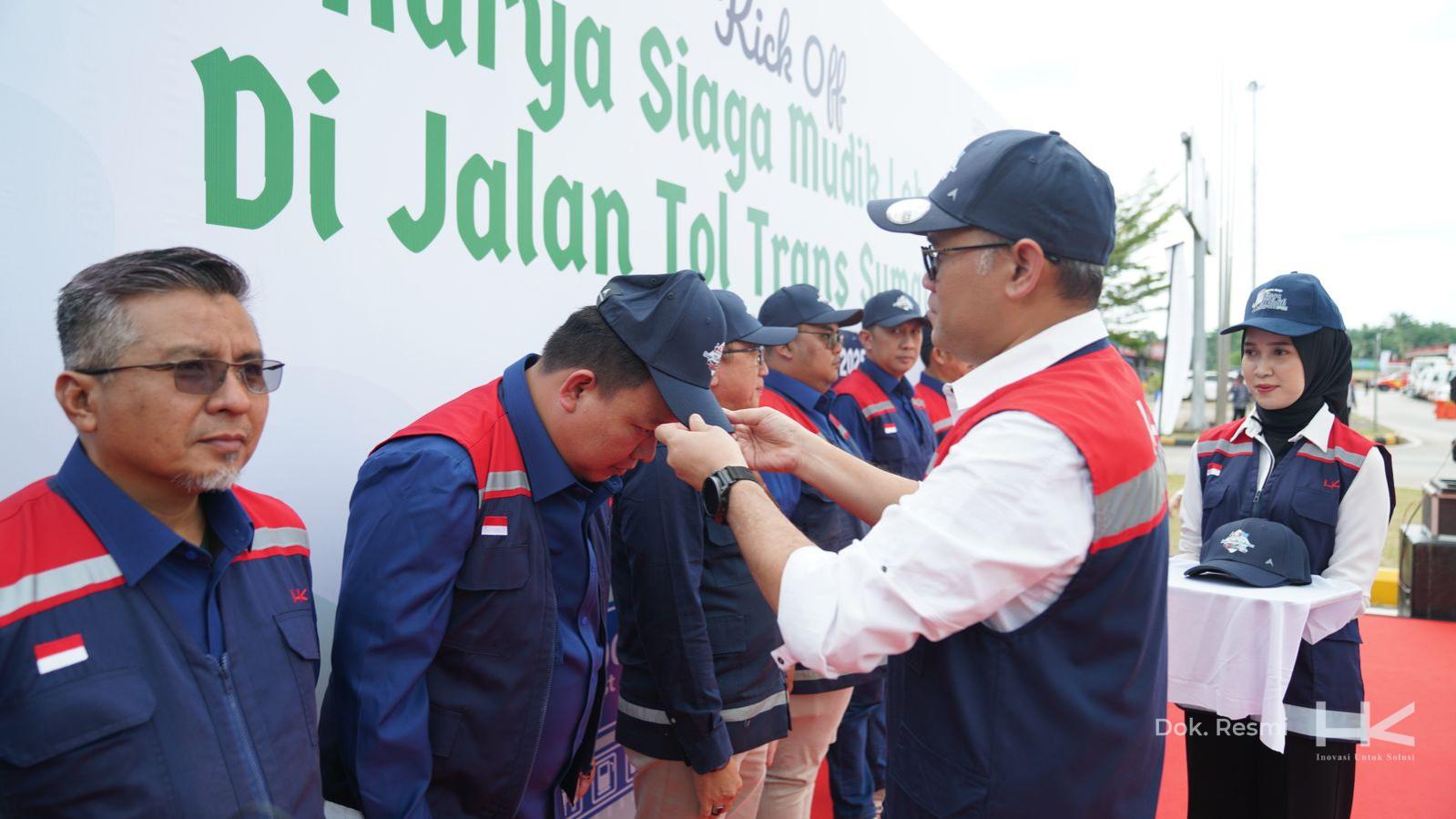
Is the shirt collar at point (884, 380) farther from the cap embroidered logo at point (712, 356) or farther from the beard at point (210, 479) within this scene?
the beard at point (210, 479)

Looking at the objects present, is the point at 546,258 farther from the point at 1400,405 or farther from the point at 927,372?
the point at 1400,405

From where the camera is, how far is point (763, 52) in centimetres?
423

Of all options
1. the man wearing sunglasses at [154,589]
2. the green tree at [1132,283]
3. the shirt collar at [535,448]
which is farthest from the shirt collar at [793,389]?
the green tree at [1132,283]

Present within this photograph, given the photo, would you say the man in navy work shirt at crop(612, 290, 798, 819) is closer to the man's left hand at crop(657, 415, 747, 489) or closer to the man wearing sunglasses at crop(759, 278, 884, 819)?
the man wearing sunglasses at crop(759, 278, 884, 819)

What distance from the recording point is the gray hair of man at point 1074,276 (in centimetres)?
163

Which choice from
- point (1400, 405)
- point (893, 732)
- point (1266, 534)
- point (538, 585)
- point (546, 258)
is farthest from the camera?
point (1400, 405)

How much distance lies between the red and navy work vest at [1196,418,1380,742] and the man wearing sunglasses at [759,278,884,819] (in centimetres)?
139

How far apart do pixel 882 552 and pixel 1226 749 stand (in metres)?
2.47

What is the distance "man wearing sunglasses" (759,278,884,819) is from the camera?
3273 mm

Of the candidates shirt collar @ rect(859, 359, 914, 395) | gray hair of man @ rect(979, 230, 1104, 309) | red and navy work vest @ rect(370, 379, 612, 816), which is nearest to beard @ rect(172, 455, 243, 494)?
red and navy work vest @ rect(370, 379, 612, 816)

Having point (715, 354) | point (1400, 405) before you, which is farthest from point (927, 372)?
point (1400, 405)

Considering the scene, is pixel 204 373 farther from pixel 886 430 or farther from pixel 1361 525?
pixel 886 430

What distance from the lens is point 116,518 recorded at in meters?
1.31

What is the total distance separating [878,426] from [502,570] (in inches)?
122
